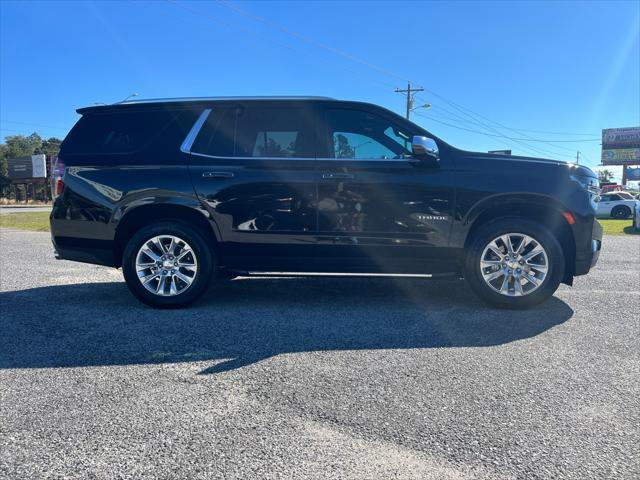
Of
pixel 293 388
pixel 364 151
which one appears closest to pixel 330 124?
pixel 364 151

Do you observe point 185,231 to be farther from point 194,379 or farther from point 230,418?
point 230,418

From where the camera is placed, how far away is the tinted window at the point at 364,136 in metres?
4.38

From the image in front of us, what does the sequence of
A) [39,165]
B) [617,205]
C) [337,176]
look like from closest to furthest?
[337,176] < [617,205] < [39,165]

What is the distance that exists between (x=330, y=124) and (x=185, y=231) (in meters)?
1.78

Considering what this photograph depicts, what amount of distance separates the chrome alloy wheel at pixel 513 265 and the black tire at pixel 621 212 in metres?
24.0

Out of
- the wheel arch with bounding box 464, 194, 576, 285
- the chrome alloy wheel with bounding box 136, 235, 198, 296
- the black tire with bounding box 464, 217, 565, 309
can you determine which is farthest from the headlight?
the chrome alloy wheel with bounding box 136, 235, 198, 296

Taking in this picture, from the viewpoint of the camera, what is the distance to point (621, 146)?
202 feet

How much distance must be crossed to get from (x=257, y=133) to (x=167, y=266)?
1591mm

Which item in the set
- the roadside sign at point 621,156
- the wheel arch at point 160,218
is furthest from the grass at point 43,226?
the roadside sign at point 621,156

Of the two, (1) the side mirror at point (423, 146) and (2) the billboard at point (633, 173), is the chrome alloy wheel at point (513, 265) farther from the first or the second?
(2) the billboard at point (633, 173)

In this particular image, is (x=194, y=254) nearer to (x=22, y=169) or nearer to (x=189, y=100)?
(x=189, y=100)

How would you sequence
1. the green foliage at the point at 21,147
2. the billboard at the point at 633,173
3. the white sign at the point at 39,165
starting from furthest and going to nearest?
the green foliage at the point at 21,147
the billboard at the point at 633,173
the white sign at the point at 39,165

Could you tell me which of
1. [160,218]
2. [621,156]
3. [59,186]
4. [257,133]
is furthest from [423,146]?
[621,156]

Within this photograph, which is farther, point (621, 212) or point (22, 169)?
point (22, 169)
